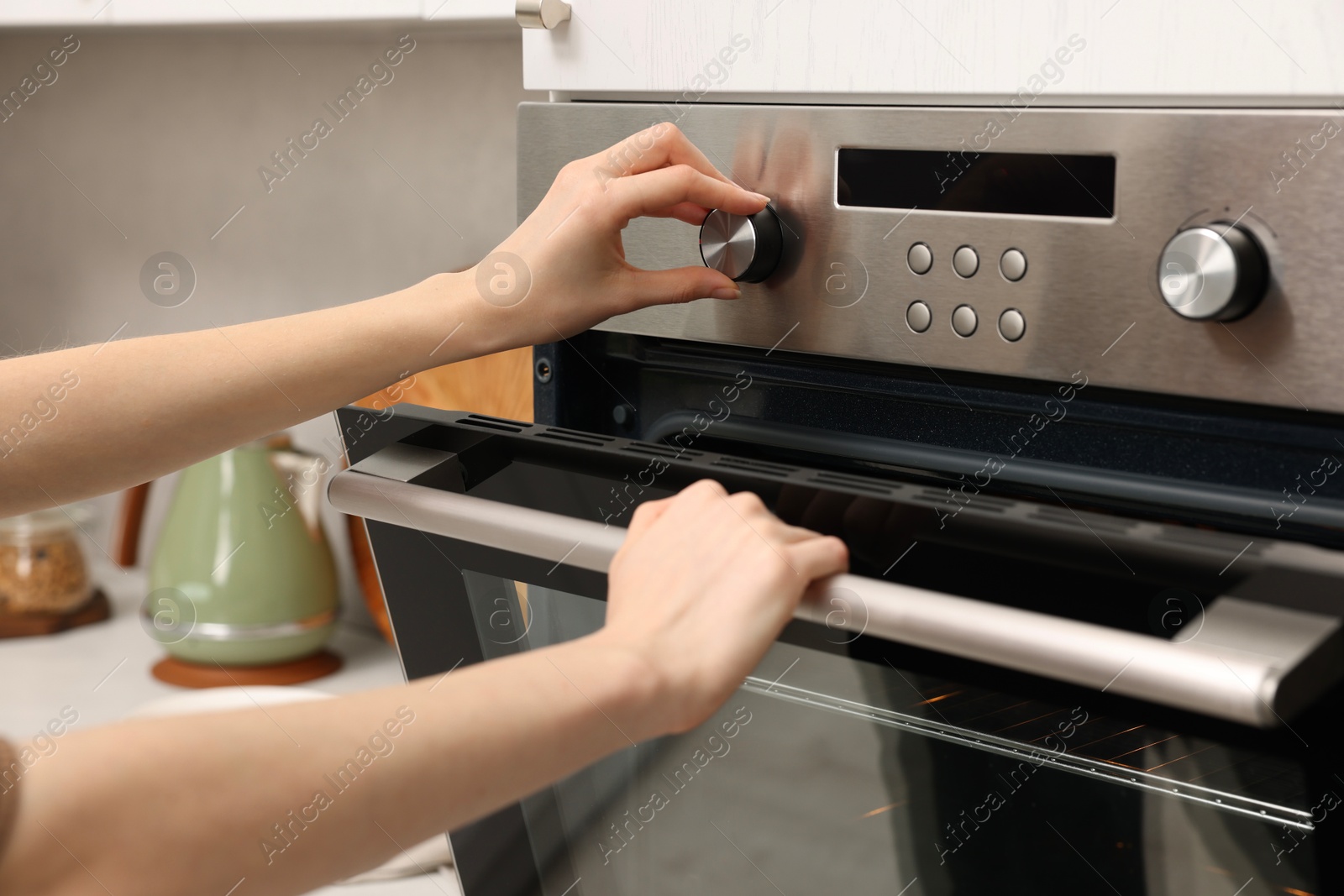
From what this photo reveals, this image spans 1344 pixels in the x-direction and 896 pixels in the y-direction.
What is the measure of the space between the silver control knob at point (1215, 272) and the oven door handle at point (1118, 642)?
11cm

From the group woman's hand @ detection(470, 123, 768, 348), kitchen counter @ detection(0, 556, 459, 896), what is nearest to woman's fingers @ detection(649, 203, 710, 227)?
woman's hand @ detection(470, 123, 768, 348)

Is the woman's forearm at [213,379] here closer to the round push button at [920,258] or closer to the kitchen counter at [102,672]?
the round push button at [920,258]

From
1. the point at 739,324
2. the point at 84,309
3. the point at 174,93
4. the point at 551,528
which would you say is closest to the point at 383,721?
the point at 551,528

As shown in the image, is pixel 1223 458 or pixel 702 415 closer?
pixel 1223 458

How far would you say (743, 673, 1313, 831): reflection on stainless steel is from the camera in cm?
42

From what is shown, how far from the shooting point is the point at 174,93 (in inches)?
60.1

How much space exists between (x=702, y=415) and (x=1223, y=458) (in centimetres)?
26

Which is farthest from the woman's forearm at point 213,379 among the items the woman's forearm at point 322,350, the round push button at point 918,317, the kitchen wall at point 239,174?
the kitchen wall at point 239,174

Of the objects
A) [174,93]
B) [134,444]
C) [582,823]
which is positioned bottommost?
[582,823]

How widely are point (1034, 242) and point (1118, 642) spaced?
0.17 metres

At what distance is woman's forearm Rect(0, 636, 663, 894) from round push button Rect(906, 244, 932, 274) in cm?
22

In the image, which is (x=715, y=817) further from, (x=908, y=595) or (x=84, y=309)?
(x=84, y=309)

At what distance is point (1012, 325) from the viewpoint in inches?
19.1

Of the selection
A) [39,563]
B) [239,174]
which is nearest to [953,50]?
[239,174]
